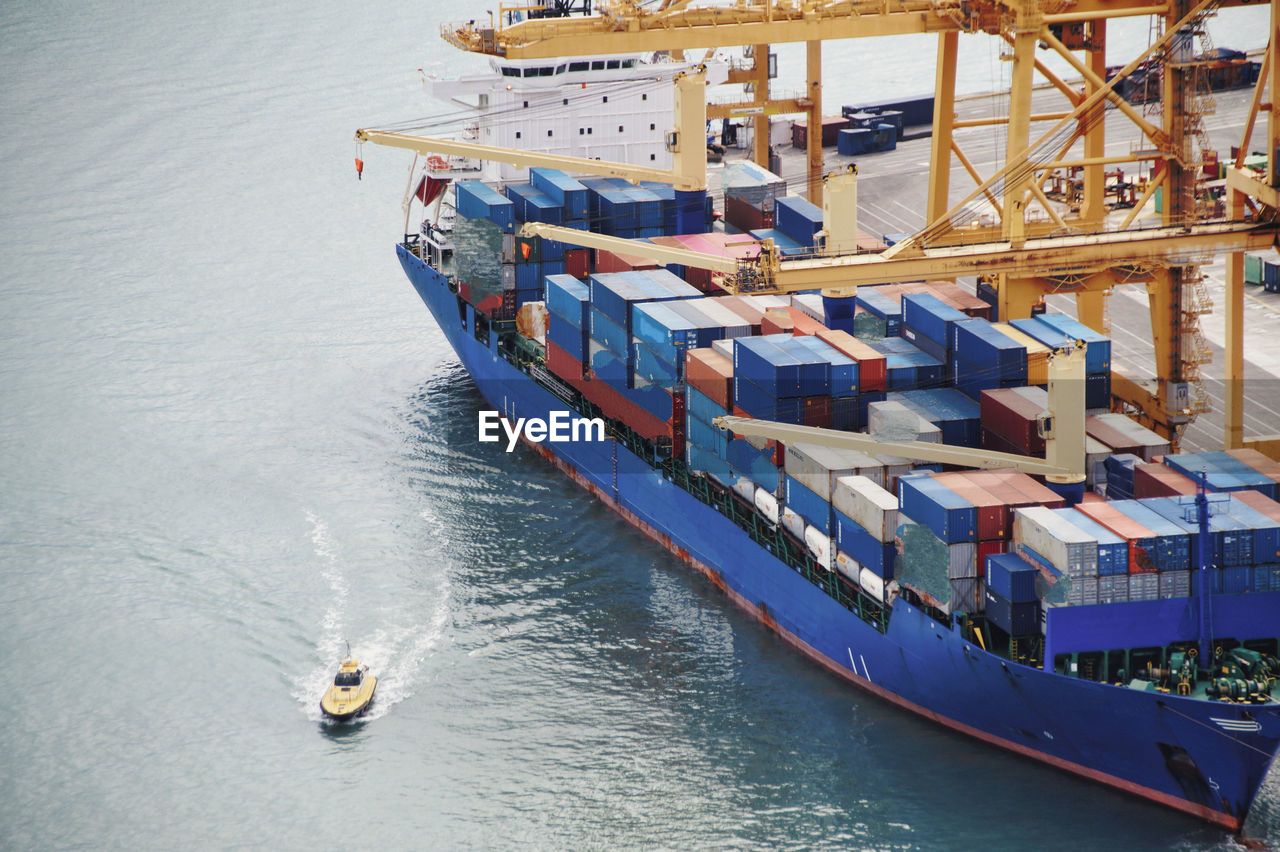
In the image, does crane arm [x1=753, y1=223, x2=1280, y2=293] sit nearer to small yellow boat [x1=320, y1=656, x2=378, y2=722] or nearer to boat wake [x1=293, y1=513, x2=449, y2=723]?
boat wake [x1=293, y1=513, x2=449, y2=723]

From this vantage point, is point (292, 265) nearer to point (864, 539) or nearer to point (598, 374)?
point (598, 374)

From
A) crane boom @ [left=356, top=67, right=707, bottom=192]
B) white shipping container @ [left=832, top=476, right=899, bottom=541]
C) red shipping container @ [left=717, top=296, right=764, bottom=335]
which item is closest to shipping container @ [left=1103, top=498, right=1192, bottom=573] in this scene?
white shipping container @ [left=832, top=476, right=899, bottom=541]

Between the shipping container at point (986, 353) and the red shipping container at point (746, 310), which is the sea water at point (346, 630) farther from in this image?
the shipping container at point (986, 353)

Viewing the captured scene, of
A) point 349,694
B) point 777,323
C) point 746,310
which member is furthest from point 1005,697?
point 746,310

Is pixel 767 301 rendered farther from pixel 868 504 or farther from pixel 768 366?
pixel 868 504

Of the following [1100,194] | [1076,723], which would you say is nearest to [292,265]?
[1100,194]

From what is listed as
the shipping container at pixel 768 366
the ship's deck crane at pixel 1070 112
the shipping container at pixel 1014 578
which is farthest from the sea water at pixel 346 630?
the ship's deck crane at pixel 1070 112

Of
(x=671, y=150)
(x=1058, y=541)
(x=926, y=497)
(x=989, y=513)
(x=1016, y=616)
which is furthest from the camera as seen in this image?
(x=671, y=150)
